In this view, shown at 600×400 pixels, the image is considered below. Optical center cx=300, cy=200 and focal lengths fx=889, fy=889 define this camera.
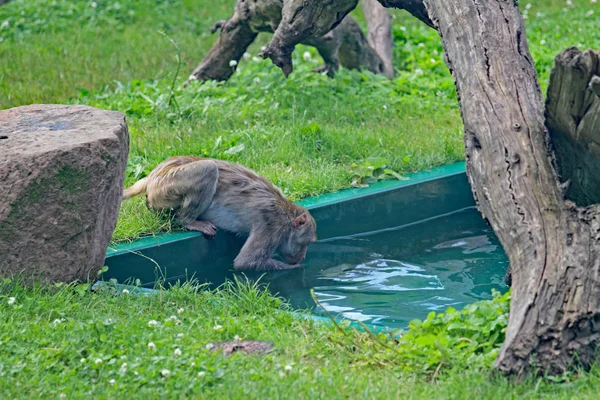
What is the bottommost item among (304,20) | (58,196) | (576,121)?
(58,196)

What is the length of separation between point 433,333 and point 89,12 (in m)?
13.7

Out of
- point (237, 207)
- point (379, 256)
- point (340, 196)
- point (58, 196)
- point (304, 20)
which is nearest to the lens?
point (58, 196)

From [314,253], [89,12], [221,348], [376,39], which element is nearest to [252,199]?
[314,253]

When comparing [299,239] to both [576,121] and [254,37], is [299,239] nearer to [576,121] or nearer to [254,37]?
[576,121]

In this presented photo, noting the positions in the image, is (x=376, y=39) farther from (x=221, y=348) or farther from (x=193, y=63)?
(x=221, y=348)

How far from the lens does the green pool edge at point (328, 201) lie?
20.4 ft

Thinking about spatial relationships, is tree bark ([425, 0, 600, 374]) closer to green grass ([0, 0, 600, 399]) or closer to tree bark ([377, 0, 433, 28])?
green grass ([0, 0, 600, 399])

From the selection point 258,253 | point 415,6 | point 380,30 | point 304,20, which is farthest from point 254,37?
point 258,253

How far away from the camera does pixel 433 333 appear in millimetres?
5109

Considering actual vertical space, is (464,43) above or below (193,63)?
above

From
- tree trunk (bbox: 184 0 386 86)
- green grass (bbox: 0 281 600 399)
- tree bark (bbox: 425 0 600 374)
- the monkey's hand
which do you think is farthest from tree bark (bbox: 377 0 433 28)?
green grass (bbox: 0 281 600 399)

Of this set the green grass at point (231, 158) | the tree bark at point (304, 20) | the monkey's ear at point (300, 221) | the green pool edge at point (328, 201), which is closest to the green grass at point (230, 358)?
the green grass at point (231, 158)

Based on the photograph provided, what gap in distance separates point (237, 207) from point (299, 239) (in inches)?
23.0

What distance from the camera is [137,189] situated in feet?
25.1
